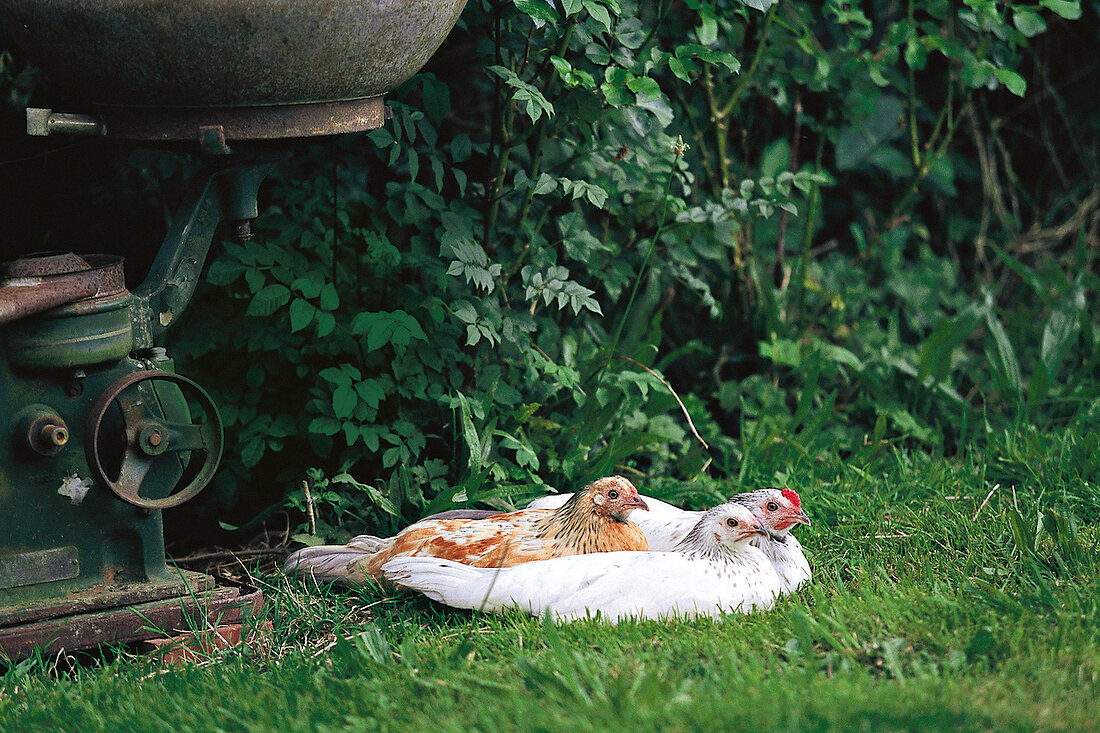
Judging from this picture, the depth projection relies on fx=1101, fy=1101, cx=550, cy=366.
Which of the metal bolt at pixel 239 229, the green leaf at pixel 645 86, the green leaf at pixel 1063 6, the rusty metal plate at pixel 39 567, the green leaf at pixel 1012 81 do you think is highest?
the green leaf at pixel 1063 6

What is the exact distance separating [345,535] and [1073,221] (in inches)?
162

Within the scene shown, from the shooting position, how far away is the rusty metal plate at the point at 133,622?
2.66 meters

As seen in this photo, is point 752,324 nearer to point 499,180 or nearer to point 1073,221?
point 499,180

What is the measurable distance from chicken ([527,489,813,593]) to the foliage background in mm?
455

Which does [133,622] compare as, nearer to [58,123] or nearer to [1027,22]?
[58,123]

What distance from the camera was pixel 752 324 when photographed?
465 cm

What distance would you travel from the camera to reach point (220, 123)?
2.61m

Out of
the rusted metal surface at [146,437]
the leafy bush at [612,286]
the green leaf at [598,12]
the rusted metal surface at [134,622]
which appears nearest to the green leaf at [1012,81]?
the leafy bush at [612,286]

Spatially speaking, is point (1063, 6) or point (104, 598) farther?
point (1063, 6)

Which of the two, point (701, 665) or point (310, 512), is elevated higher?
point (701, 665)

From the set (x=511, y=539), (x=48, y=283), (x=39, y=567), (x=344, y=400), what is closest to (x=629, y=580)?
(x=511, y=539)

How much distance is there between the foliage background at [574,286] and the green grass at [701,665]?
1.85ft

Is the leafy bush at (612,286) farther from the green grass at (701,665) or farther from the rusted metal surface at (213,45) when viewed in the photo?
the green grass at (701,665)

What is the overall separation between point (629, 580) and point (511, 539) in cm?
43
